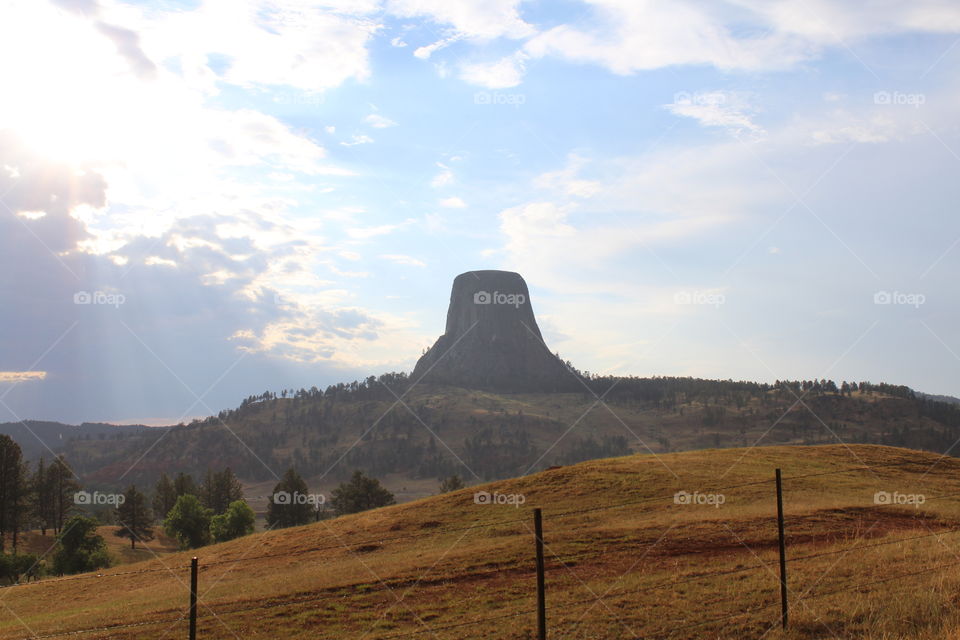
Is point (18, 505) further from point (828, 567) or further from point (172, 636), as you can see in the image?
point (828, 567)

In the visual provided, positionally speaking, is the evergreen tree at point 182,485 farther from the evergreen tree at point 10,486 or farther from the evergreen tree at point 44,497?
the evergreen tree at point 10,486

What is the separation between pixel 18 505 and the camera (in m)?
75.4

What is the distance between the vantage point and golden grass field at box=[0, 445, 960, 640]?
52.0ft

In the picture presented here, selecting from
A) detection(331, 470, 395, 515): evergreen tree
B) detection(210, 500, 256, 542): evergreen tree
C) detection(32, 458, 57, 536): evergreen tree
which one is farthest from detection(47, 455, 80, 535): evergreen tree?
detection(331, 470, 395, 515): evergreen tree

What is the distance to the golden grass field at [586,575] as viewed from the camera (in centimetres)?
1585

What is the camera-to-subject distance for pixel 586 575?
883 inches

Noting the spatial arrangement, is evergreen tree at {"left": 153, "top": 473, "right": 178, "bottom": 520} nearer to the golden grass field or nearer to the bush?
the bush

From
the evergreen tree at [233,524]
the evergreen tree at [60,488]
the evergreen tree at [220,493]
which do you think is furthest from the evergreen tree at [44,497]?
the evergreen tree at [233,524]

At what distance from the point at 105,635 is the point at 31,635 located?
3.30 metres

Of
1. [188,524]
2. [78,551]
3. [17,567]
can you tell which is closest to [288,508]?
[188,524]

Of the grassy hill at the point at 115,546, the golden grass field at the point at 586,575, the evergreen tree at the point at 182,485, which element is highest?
the golden grass field at the point at 586,575

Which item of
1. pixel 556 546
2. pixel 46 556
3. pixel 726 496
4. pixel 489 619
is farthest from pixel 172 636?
pixel 46 556

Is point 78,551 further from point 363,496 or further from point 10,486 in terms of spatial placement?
point 363,496

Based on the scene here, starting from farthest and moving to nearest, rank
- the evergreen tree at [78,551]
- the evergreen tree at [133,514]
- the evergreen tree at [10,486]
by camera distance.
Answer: the evergreen tree at [133,514]
the evergreen tree at [10,486]
the evergreen tree at [78,551]
